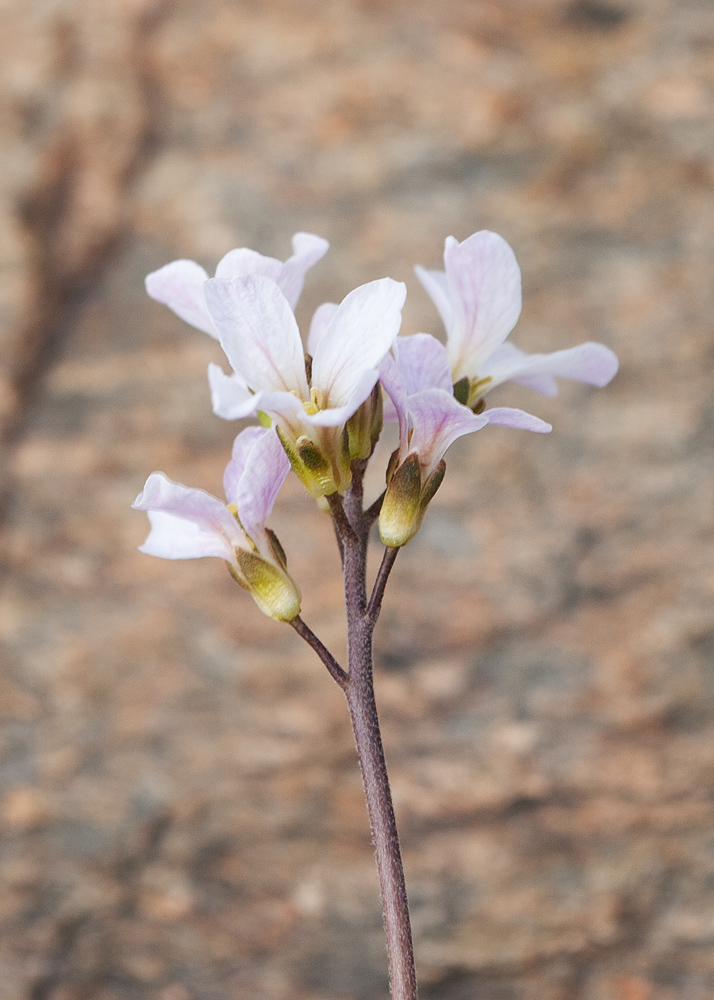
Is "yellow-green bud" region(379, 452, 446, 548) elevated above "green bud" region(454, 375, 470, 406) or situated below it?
below

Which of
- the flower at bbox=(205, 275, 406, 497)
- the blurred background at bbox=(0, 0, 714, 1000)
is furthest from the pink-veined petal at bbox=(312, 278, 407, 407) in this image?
the blurred background at bbox=(0, 0, 714, 1000)

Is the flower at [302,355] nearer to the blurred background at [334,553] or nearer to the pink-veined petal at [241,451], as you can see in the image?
the pink-veined petal at [241,451]

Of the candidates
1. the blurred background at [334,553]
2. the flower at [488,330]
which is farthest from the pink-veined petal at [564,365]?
the blurred background at [334,553]

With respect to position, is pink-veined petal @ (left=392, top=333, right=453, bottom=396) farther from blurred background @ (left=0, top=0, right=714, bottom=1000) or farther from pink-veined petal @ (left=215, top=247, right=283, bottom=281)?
blurred background @ (left=0, top=0, right=714, bottom=1000)

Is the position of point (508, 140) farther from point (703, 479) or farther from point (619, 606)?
point (619, 606)

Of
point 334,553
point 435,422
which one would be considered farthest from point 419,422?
point 334,553

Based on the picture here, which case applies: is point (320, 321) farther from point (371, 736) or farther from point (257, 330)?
point (371, 736)
